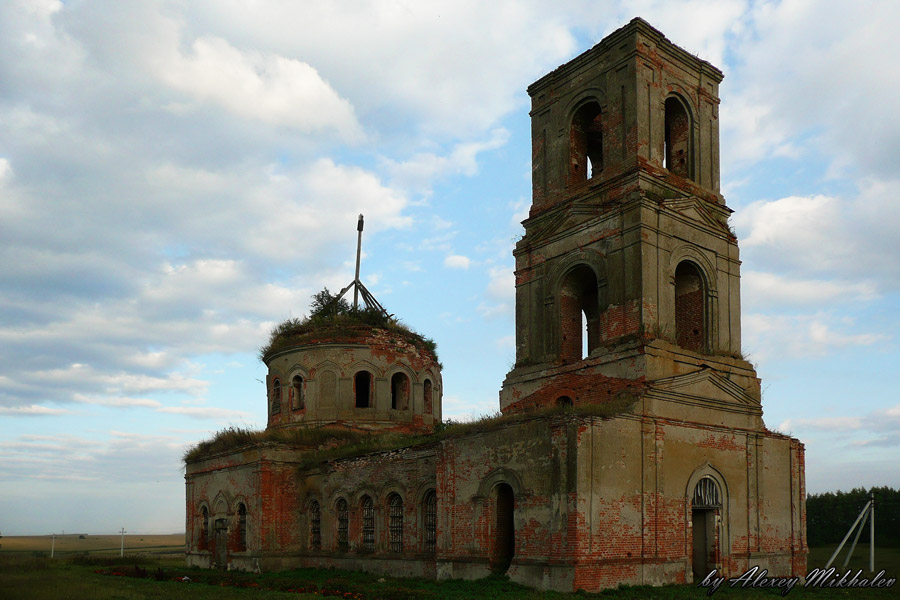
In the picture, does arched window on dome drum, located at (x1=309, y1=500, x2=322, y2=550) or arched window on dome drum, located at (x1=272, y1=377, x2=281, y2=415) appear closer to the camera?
arched window on dome drum, located at (x1=309, y1=500, x2=322, y2=550)

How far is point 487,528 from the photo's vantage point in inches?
694

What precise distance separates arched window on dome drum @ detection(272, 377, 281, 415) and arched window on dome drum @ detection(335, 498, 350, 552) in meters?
6.25

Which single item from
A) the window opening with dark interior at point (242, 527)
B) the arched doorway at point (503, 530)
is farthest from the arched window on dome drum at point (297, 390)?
the arched doorway at point (503, 530)

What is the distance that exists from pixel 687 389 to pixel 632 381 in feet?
4.97

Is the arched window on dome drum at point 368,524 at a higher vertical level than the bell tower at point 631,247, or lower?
lower

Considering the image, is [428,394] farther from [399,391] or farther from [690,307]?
[690,307]

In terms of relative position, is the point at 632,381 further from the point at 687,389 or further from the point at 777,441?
A: the point at 777,441

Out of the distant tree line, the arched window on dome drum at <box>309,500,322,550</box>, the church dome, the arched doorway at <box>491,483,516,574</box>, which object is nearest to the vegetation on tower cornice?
the church dome

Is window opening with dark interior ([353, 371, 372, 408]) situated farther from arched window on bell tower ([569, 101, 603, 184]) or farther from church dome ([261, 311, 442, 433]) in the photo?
arched window on bell tower ([569, 101, 603, 184])

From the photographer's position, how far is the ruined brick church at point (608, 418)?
1633 centimetres

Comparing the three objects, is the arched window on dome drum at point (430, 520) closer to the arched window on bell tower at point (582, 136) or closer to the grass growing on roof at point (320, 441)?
the grass growing on roof at point (320, 441)

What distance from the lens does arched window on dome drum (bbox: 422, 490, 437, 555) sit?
20.5m

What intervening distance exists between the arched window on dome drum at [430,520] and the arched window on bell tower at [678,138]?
1040cm

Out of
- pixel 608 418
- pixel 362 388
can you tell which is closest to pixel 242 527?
pixel 362 388
